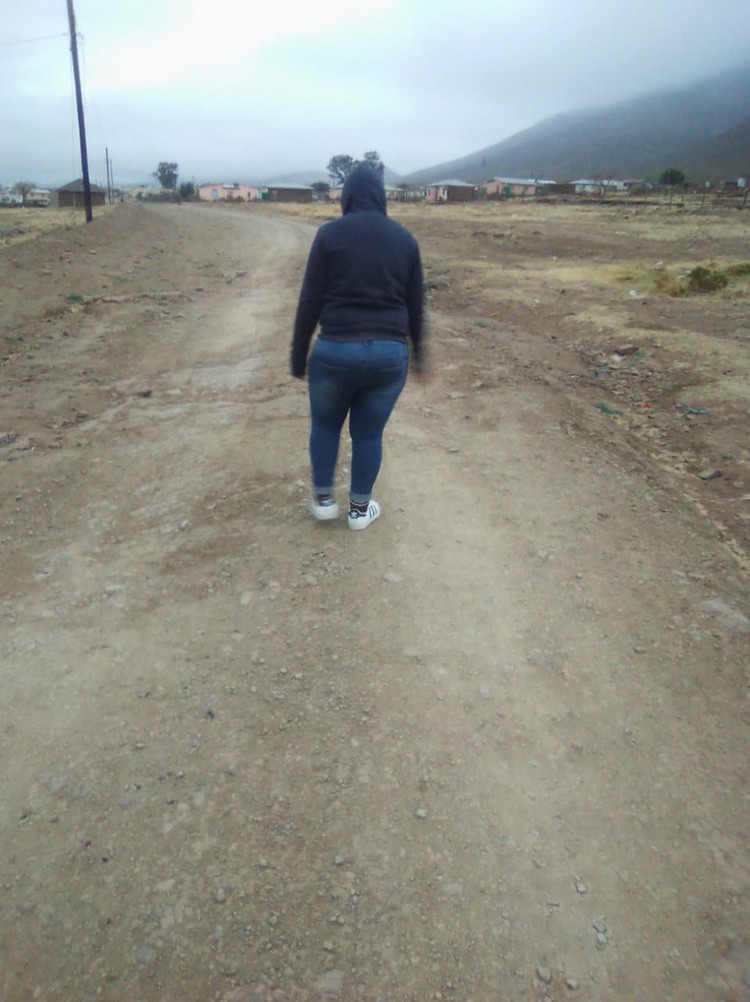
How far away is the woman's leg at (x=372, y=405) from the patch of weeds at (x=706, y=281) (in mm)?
9691

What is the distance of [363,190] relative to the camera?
9.71 feet

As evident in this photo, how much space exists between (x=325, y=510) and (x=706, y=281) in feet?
33.3

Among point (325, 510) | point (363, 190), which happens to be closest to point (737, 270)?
point (363, 190)

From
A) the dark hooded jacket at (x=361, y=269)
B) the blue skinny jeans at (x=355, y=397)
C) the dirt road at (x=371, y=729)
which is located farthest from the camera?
the blue skinny jeans at (x=355, y=397)

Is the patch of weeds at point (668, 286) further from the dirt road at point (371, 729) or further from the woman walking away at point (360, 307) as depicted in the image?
the woman walking away at point (360, 307)

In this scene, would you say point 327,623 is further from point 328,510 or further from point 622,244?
point 622,244

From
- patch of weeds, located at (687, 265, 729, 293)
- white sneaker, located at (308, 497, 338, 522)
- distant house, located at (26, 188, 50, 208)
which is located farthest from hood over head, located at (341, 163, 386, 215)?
distant house, located at (26, 188, 50, 208)

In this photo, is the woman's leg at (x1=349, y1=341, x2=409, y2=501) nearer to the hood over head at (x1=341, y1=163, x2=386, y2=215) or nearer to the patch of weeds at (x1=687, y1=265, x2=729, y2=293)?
the hood over head at (x1=341, y1=163, x2=386, y2=215)

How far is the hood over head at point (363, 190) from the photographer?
9.71 ft

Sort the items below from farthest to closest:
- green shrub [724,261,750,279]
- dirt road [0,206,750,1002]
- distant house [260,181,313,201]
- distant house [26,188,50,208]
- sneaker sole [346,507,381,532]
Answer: distant house [260,181,313,201] < distant house [26,188,50,208] < green shrub [724,261,750,279] < sneaker sole [346,507,381,532] < dirt road [0,206,750,1002]

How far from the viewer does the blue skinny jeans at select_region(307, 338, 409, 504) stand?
9.97 feet

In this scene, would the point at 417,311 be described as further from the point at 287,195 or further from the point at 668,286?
the point at 287,195

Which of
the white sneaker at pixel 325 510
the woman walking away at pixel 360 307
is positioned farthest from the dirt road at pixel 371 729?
the woman walking away at pixel 360 307

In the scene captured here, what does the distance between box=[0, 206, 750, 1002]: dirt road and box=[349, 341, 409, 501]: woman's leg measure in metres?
0.33
